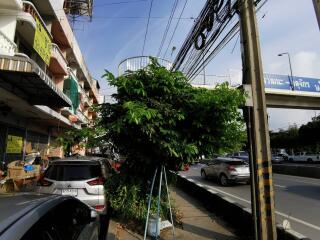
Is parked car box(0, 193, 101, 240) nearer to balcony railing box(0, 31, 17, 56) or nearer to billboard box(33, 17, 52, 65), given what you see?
balcony railing box(0, 31, 17, 56)

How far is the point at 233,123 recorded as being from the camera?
7.29 meters

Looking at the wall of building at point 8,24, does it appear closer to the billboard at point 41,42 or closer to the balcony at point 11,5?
the balcony at point 11,5

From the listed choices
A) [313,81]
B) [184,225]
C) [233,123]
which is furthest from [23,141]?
[313,81]

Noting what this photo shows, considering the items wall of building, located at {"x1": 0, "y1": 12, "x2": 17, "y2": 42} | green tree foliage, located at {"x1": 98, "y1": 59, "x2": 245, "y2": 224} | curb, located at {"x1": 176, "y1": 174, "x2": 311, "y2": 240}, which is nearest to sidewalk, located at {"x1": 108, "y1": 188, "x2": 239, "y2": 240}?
curb, located at {"x1": 176, "y1": 174, "x2": 311, "y2": 240}

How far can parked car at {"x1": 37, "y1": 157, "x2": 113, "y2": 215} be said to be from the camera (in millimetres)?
7812

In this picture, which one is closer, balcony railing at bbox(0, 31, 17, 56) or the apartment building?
the apartment building

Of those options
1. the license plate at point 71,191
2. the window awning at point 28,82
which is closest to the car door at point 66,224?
the license plate at point 71,191

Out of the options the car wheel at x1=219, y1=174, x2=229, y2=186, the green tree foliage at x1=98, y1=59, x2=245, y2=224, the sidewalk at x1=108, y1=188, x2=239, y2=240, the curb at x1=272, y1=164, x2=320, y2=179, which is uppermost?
the green tree foliage at x1=98, y1=59, x2=245, y2=224

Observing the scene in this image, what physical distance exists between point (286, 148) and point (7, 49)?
6869cm

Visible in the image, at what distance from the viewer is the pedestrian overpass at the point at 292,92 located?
25.5m

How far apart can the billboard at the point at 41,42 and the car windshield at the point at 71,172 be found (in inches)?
312

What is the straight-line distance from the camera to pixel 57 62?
67.3 ft

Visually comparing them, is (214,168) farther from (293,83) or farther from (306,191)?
(293,83)

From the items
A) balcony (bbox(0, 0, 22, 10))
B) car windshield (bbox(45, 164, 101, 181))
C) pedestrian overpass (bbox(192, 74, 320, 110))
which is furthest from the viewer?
pedestrian overpass (bbox(192, 74, 320, 110))
